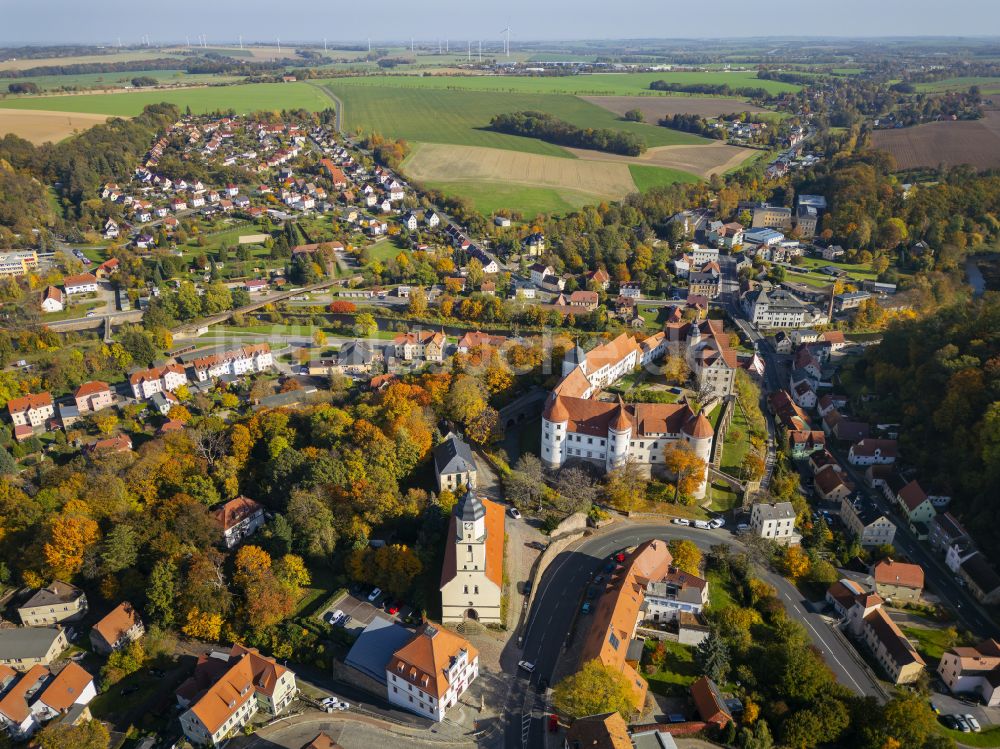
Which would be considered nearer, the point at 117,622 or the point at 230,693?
the point at 230,693

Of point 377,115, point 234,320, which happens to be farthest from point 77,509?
point 377,115

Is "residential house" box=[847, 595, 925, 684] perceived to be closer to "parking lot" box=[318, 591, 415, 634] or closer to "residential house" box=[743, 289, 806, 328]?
"parking lot" box=[318, 591, 415, 634]

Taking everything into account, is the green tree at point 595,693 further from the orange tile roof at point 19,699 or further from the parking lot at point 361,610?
the orange tile roof at point 19,699

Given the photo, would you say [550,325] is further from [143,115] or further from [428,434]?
[143,115]

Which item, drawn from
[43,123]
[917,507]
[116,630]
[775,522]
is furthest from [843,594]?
[43,123]

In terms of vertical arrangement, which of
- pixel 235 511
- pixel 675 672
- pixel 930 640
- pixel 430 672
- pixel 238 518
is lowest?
pixel 930 640

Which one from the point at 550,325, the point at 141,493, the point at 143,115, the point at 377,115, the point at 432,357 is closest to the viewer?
the point at 141,493

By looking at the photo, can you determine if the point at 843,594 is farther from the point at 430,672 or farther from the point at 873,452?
the point at 430,672
